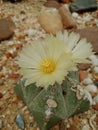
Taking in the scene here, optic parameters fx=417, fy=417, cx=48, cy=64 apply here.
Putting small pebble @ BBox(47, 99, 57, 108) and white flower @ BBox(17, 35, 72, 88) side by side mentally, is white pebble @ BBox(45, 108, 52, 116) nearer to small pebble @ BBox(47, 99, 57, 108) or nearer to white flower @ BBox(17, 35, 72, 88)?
small pebble @ BBox(47, 99, 57, 108)

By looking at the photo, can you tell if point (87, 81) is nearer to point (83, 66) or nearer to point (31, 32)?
point (83, 66)

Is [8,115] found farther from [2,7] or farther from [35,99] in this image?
[2,7]

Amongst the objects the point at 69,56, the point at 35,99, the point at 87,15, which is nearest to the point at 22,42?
the point at 87,15

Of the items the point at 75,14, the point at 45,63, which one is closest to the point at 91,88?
the point at 45,63

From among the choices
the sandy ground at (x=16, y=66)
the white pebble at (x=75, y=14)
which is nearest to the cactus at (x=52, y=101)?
the sandy ground at (x=16, y=66)

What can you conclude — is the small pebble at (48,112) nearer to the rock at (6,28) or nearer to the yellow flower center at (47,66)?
the yellow flower center at (47,66)

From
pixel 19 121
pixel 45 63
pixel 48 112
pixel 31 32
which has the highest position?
pixel 45 63
